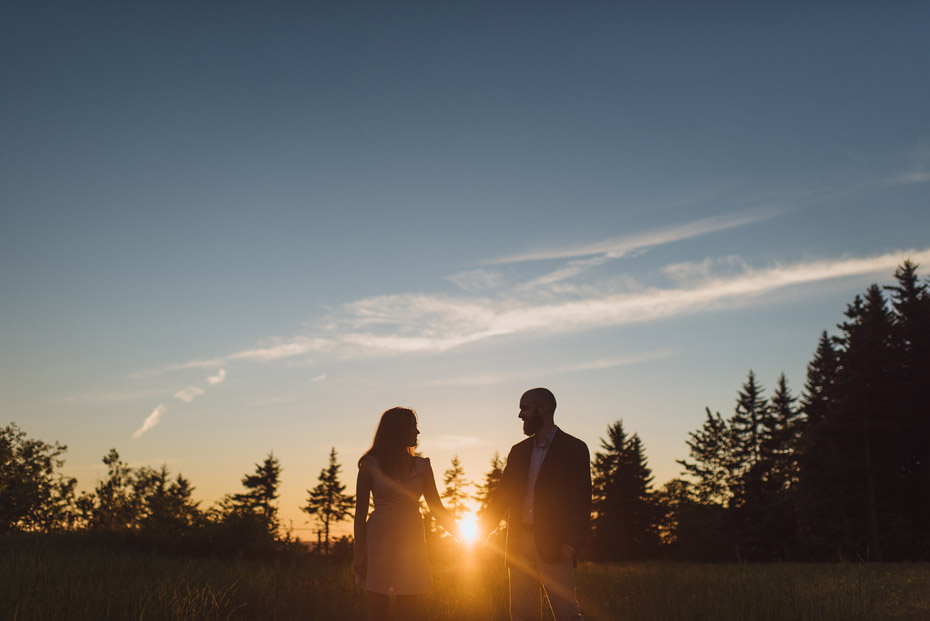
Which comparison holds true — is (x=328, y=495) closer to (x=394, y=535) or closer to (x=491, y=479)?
(x=491, y=479)

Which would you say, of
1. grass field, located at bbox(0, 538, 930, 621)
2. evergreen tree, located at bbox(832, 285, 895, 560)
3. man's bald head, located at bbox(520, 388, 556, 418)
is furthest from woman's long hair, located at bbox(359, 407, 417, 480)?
evergreen tree, located at bbox(832, 285, 895, 560)

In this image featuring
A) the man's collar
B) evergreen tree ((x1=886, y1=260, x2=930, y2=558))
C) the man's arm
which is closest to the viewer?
the man's arm

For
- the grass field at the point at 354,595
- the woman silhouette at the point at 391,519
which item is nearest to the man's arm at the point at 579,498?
the woman silhouette at the point at 391,519

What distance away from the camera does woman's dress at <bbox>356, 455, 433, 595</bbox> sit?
17.3 feet

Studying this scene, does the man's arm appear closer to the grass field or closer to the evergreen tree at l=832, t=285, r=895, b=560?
the grass field

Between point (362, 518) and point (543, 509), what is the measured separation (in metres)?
1.56

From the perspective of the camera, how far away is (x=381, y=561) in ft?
17.3

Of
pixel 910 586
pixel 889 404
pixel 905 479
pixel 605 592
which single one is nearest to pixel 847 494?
pixel 905 479

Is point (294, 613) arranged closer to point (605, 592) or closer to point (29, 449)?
point (605, 592)

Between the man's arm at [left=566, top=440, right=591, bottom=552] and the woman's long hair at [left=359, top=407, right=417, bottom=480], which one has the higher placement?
the woman's long hair at [left=359, top=407, right=417, bottom=480]

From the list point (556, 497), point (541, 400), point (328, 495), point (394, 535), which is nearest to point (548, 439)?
point (541, 400)

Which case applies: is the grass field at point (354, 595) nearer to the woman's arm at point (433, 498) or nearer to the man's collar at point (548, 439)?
the woman's arm at point (433, 498)

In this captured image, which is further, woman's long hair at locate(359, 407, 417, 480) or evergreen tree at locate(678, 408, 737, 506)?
evergreen tree at locate(678, 408, 737, 506)

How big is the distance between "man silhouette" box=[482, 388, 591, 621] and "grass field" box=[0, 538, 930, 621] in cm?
299
